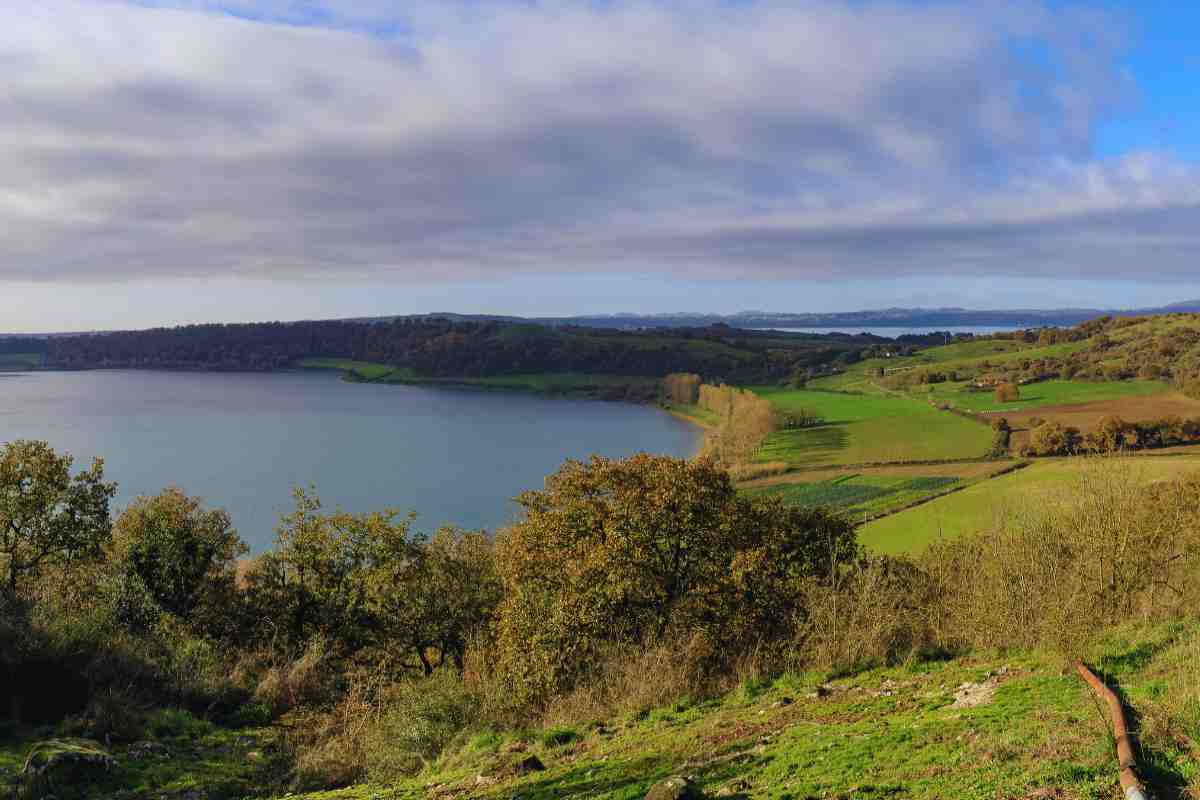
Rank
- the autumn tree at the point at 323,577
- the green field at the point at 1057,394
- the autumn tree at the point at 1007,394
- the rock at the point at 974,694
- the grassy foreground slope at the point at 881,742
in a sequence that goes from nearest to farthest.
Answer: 1. the grassy foreground slope at the point at 881,742
2. the rock at the point at 974,694
3. the autumn tree at the point at 323,577
4. the green field at the point at 1057,394
5. the autumn tree at the point at 1007,394

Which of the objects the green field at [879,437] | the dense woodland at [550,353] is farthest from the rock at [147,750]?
the dense woodland at [550,353]

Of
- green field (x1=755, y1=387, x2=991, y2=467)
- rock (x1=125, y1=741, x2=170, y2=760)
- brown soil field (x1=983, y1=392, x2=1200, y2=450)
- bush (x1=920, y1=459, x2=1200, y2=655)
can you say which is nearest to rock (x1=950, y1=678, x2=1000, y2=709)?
bush (x1=920, y1=459, x2=1200, y2=655)

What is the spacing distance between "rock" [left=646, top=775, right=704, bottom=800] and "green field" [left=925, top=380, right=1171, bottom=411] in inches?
2933

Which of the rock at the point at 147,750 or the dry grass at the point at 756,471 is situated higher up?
the rock at the point at 147,750

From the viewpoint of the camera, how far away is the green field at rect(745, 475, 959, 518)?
47.9m

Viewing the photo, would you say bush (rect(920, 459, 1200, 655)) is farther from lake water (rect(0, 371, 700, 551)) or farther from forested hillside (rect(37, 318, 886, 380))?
forested hillside (rect(37, 318, 886, 380))

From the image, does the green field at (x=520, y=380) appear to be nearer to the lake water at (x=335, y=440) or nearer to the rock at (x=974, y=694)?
the lake water at (x=335, y=440)

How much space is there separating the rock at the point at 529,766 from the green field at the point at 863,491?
38.1 meters

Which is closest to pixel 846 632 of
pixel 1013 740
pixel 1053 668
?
pixel 1053 668

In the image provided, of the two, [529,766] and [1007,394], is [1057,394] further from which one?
[529,766]

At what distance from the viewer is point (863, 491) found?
174ft

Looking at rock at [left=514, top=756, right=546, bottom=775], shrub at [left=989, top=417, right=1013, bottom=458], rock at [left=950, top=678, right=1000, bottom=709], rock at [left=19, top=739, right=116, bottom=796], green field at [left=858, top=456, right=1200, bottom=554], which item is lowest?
green field at [left=858, top=456, right=1200, bottom=554]

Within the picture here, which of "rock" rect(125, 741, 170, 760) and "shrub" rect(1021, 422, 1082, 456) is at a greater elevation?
"rock" rect(125, 741, 170, 760)

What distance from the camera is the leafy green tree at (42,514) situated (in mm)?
20297
